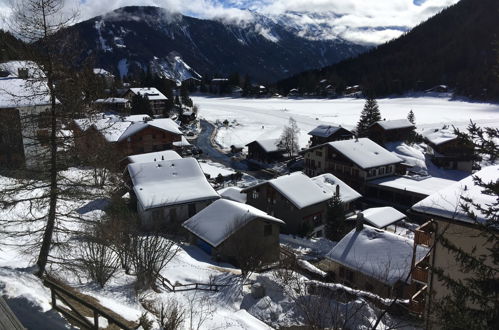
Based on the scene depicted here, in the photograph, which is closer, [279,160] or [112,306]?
[112,306]

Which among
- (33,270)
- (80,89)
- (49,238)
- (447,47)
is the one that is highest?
(447,47)

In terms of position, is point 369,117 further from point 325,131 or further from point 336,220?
point 336,220

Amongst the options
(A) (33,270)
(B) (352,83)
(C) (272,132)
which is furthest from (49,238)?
(B) (352,83)

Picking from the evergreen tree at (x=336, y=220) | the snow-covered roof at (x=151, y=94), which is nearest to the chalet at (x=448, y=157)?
the evergreen tree at (x=336, y=220)

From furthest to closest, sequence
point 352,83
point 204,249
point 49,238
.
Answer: point 352,83 < point 204,249 < point 49,238

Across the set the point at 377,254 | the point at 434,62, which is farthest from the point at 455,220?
the point at 434,62

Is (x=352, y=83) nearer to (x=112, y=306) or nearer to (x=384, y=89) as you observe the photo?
(x=384, y=89)
